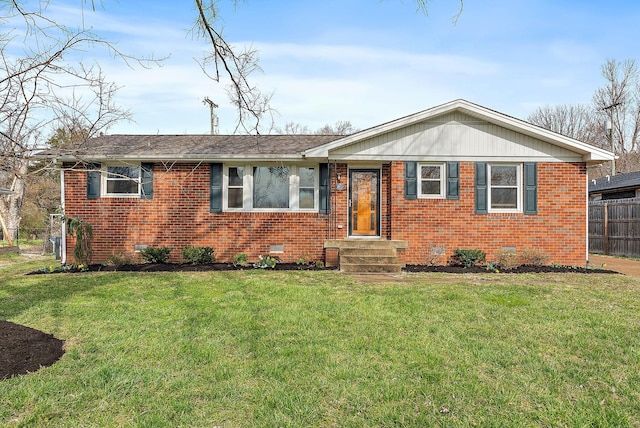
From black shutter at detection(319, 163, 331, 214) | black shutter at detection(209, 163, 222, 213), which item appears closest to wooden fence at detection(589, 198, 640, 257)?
black shutter at detection(319, 163, 331, 214)

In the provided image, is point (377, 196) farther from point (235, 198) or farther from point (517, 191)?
point (235, 198)

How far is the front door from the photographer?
37.7 ft

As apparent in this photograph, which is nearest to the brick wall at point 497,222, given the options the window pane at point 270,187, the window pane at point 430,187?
the window pane at point 430,187

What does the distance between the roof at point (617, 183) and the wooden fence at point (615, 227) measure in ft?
3.69

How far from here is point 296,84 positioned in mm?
8859

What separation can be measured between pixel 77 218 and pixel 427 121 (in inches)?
385

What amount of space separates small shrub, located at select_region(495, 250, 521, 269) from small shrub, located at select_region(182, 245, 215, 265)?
7.51m

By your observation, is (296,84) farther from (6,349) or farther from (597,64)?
(597,64)

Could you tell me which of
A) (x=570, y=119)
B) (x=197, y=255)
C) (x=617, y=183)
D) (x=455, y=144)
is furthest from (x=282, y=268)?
(x=570, y=119)

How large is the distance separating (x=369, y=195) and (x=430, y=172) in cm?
176

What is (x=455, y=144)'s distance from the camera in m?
10.9

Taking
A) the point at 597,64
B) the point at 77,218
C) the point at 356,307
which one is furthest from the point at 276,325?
the point at 597,64

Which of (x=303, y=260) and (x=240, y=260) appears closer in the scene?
(x=240, y=260)

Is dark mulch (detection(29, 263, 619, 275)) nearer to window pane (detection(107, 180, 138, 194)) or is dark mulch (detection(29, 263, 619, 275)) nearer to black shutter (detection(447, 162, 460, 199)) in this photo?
black shutter (detection(447, 162, 460, 199))
